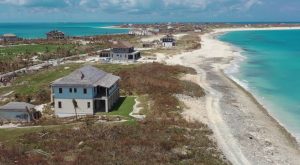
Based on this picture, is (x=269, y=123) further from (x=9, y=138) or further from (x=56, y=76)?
(x=56, y=76)

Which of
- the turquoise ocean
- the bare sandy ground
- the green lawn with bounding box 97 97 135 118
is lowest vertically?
the turquoise ocean

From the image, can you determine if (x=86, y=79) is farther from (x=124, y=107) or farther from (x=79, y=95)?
(x=124, y=107)

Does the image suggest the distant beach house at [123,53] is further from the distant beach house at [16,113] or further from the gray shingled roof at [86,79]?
the distant beach house at [16,113]

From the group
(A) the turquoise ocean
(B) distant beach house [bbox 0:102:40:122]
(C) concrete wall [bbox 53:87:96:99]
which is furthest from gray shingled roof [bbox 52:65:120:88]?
(A) the turquoise ocean

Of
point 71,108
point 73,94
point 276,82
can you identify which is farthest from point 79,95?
point 276,82

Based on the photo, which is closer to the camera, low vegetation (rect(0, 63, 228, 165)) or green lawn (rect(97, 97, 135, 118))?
low vegetation (rect(0, 63, 228, 165))

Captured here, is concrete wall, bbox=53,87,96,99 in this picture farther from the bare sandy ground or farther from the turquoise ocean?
the turquoise ocean
